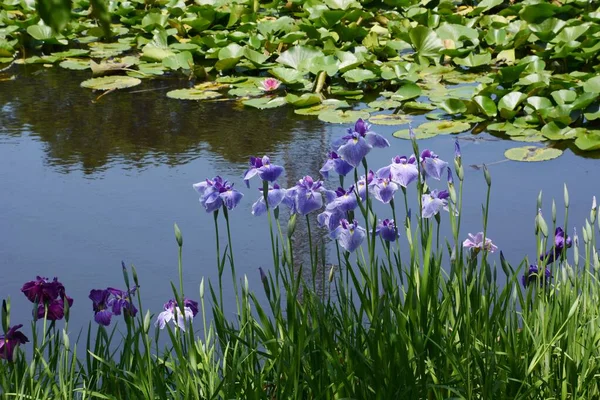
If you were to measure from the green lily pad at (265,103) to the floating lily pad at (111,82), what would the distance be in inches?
34.8

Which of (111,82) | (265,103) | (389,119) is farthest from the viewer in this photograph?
(111,82)

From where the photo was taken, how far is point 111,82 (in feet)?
18.3

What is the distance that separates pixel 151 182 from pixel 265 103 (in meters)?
1.22

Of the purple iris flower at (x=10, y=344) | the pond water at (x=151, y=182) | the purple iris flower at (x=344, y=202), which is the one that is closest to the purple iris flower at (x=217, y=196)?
the purple iris flower at (x=344, y=202)

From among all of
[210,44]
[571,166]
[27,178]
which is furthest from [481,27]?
[27,178]

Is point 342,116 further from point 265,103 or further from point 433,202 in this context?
point 433,202

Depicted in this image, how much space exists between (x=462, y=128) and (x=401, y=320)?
261 centimetres

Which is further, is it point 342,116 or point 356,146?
point 342,116

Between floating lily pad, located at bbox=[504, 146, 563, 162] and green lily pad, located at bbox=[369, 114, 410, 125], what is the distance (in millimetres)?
653

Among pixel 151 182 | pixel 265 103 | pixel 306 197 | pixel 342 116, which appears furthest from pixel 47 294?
pixel 265 103

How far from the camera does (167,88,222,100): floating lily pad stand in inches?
206

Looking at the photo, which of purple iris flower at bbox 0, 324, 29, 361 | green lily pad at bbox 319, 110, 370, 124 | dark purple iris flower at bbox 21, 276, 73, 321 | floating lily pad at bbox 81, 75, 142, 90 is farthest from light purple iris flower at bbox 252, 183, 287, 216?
floating lily pad at bbox 81, 75, 142, 90

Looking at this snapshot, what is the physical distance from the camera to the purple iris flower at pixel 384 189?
6.44ft

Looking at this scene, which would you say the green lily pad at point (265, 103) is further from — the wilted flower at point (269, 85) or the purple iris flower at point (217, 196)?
the purple iris flower at point (217, 196)
